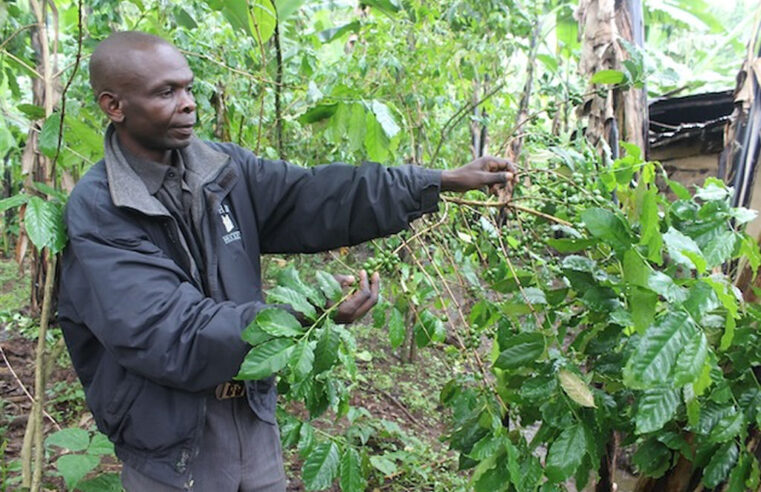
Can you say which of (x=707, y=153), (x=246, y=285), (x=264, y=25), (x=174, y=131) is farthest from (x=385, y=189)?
(x=707, y=153)

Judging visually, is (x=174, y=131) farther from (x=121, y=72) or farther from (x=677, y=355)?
(x=677, y=355)

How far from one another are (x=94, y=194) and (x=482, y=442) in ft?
3.70

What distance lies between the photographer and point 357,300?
139 cm

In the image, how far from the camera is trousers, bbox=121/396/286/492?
1.75 m

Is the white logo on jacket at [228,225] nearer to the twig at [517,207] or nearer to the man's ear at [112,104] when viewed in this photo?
the man's ear at [112,104]

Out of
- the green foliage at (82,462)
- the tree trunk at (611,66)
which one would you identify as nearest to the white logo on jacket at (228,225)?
the green foliage at (82,462)

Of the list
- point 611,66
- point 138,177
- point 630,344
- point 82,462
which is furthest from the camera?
point 611,66

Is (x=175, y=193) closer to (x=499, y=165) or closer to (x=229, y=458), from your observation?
(x=229, y=458)

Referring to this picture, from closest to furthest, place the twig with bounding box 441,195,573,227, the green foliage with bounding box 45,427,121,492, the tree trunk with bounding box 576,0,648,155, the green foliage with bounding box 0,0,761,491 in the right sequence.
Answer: the green foliage with bounding box 0,0,761,491, the twig with bounding box 441,195,573,227, the green foliage with bounding box 45,427,121,492, the tree trunk with bounding box 576,0,648,155

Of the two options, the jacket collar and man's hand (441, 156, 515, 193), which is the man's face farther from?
man's hand (441, 156, 515, 193)

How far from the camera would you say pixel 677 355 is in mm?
1094

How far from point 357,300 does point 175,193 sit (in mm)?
647

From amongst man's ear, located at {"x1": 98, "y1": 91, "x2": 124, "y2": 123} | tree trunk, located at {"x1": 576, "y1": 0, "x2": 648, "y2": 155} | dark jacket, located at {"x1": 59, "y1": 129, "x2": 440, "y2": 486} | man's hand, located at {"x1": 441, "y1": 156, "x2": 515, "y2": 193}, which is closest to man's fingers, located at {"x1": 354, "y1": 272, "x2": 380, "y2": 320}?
dark jacket, located at {"x1": 59, "y1": 129, "x2": 440, "y2": 486}

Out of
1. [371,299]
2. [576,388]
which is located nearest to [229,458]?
[371,299]
